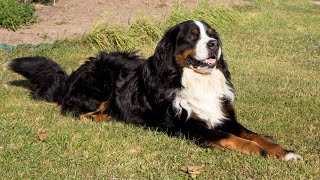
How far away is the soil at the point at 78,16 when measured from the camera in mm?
Result: 11008

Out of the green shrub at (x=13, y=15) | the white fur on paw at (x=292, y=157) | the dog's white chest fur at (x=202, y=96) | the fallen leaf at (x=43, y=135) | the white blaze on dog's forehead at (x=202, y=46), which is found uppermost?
the white blaze on dog's forehead at (x=202, y=46)

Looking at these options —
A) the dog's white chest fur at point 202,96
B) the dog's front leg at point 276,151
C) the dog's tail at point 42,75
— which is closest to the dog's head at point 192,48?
the dog's white chest fur at point 202,96

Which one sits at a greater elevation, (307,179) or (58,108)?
(307,179)

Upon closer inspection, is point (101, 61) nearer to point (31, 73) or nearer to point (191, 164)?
point (31, 73)

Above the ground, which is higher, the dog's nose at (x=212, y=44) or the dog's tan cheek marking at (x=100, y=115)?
the dog's nose at (x=212, y=44)

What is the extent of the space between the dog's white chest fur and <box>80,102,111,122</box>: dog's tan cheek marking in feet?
4.07

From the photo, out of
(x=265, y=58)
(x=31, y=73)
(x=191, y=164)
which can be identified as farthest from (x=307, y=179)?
(x=265, y=58)

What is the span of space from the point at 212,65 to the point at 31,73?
9.45ft

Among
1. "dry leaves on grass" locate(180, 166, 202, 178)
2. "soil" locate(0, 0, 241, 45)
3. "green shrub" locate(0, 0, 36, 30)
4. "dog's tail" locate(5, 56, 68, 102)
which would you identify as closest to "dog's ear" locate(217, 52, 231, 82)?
"dry leaves on grass" locate(180, 166, 202, 178)

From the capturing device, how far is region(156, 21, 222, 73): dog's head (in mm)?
4820

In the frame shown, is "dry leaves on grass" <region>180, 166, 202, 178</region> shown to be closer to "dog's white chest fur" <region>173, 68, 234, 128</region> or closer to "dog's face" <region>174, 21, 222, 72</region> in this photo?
"dog's white chest fur" <region>173, 68, 234, 128</region>

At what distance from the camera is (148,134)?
495 cm

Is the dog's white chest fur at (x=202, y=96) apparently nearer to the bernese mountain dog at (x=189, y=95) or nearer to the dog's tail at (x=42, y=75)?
the bernese mountain dog at (x=189, y=95)

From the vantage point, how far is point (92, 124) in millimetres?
5332
